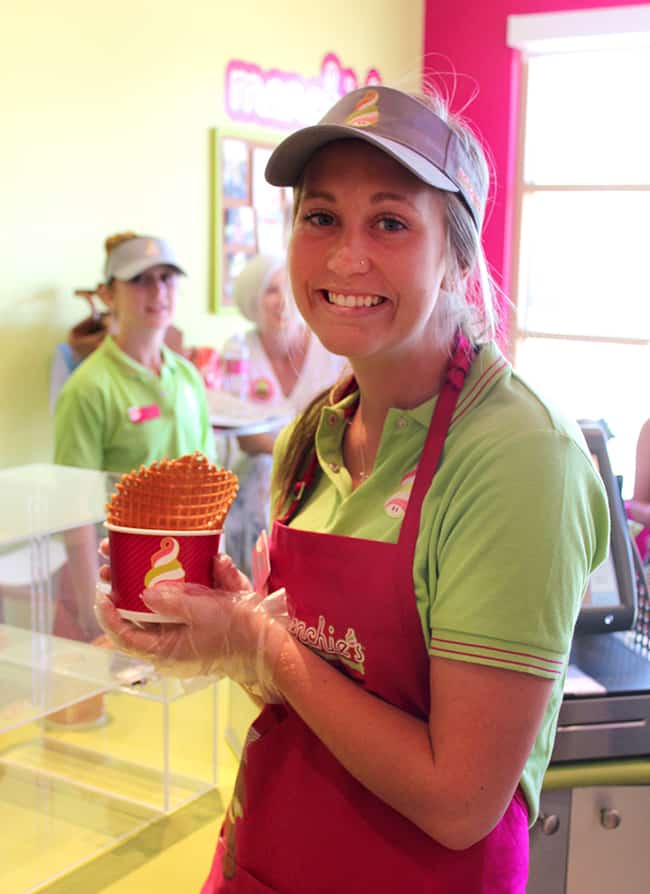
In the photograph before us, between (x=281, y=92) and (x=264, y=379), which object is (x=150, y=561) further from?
(x=281, y=92)

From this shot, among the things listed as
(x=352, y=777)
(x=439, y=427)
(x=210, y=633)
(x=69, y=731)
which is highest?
(x=439, y=427)

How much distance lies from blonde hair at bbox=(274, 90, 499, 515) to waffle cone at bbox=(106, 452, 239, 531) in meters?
0.33

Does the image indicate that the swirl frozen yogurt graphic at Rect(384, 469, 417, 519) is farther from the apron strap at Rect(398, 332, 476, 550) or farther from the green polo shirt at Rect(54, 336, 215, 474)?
the green polo shirt at Rect(54, 336, 215, 474)

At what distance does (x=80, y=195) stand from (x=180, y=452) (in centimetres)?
147

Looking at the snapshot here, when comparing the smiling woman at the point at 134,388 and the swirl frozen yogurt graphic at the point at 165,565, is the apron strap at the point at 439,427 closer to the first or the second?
the swirl frozen yogurt graphic at the point at 165,565

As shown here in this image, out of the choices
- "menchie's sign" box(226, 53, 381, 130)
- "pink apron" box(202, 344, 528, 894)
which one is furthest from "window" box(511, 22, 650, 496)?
"pink apron" box(202, 344, 528, 894)

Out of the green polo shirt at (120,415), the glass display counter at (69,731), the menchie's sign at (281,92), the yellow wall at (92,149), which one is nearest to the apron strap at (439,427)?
the glass display counter at (69,731)

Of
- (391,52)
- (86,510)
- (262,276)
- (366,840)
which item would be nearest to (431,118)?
(366,840)

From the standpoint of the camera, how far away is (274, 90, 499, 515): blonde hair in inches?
45.9

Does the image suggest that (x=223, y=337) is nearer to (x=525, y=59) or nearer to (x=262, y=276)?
(x=262, y=276)

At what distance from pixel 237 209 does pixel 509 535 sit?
4500 millimetres

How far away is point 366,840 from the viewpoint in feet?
3.68

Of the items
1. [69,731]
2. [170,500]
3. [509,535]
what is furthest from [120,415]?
[509,535]

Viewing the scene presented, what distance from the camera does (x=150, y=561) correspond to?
1184 millimetres
